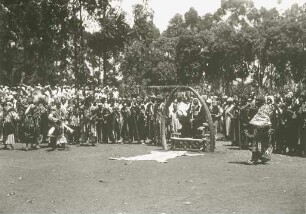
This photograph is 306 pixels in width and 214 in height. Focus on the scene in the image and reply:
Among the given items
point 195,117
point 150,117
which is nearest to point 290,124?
point 195,117

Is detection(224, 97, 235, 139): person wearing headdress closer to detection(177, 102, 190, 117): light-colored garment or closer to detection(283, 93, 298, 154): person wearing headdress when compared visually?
detection(177, 102, 190, 117): light-colored garment

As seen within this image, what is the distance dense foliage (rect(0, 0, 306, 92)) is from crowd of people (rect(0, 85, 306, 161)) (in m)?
4.43

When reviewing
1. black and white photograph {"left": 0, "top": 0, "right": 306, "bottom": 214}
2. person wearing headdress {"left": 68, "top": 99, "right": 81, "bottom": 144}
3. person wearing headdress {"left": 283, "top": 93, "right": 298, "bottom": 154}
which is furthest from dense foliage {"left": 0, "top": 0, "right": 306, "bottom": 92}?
person wearing headdress {"left": 283, "top": 93, "right": 298, "bottom": 154}

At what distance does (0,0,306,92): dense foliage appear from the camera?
1067 inches

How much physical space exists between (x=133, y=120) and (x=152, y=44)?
1160 inches

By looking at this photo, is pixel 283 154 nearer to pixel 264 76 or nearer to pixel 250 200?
pixel 250 200

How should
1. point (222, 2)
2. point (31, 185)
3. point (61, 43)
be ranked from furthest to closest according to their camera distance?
1. point (222, 2)
2. point (61, 43)
3. point (31, 185)

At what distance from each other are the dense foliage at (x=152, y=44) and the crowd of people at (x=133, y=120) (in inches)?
175

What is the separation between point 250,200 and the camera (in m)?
9.33

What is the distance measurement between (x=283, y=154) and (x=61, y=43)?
1561cm

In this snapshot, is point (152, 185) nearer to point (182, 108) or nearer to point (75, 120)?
point (182, 108)

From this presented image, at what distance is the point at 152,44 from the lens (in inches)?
2016

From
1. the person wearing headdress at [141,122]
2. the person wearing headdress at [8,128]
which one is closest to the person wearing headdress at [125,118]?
the person wearing headdress at [141,122]

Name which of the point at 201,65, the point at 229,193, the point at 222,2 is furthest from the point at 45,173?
the point at 201,65
